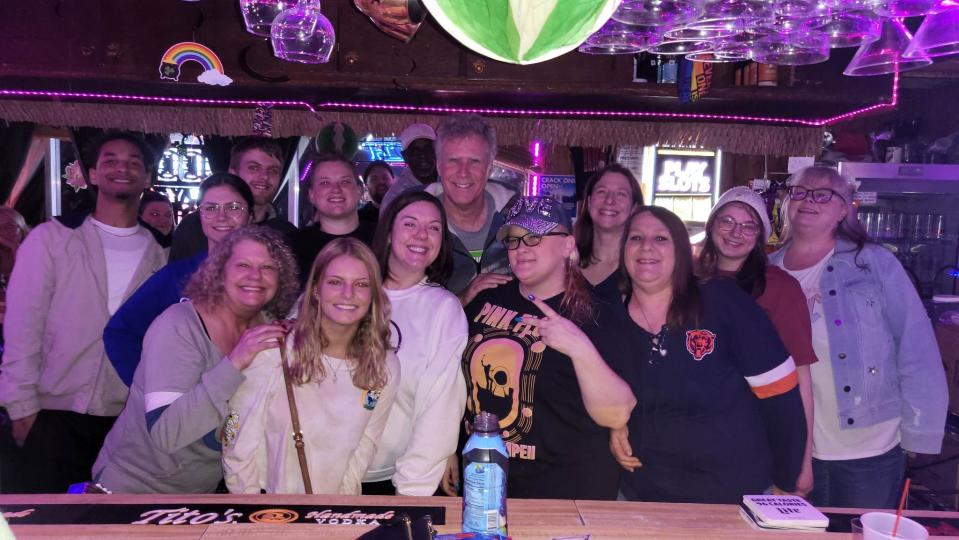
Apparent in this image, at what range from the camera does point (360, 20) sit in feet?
14.9

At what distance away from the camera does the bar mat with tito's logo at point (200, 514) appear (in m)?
1.70

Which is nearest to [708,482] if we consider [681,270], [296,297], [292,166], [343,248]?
[681,270]

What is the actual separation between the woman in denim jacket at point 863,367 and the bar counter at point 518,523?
30.4 inches

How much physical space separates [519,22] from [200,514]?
1528 mm


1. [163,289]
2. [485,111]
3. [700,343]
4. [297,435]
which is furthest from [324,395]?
[485,111]

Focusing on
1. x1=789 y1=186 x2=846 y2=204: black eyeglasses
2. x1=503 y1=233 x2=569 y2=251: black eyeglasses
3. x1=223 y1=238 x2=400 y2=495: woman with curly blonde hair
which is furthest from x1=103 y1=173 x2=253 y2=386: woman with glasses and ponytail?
x1=789 y1=186 x2=846 y2=204: black eyeglasses

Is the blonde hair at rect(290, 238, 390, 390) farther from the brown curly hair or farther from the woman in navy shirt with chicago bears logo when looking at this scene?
the woman in navy shirt with chicago bears logo

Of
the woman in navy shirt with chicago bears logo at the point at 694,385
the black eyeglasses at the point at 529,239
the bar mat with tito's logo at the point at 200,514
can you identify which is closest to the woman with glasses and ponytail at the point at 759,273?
the woman in navy shirt with chicago bears logo at the point at 694,385

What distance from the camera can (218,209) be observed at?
2797 mm

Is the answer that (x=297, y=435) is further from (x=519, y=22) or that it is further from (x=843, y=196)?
(x=843, y=196)

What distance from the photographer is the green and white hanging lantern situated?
3.40ft

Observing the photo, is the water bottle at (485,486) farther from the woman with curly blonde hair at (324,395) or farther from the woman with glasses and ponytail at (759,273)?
the woman with glasses and ponytail at (759,273)

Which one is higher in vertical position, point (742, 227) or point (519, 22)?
point (519, 22)

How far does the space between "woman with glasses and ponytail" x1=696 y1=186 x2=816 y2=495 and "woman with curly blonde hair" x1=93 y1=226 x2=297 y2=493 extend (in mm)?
1768
